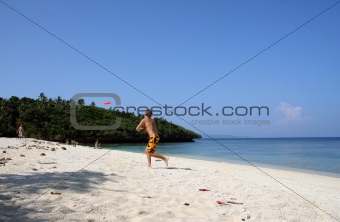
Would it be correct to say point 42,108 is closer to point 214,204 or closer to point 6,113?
point 6,113

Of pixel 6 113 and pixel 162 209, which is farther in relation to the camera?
pixel 6 113

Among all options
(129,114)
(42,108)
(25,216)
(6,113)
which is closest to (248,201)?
(25,216)

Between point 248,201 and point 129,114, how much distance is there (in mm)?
76511

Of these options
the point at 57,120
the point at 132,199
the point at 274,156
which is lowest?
the point at 132,199

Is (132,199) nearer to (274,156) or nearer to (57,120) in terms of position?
(274,156)

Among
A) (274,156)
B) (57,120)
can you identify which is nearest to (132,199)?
(274,156)

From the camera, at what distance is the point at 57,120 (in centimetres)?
5625

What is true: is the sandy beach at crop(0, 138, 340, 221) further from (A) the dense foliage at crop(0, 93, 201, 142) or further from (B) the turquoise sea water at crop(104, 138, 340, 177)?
(A) the dense foliage at crop(0, 93, 201, 142)

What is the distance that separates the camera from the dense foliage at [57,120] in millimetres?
50000

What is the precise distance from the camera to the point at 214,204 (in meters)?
5.31

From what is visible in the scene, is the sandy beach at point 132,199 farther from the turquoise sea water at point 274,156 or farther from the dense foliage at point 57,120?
the dense foliage at point 57,120

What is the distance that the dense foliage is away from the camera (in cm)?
5000

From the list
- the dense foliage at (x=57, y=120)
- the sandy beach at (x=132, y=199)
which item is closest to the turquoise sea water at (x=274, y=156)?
the sandy beach at (x=132, y=199)

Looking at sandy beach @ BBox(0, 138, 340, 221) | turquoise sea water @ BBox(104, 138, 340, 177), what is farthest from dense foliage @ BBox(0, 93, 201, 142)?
sandy beach @ BBox(0, 138, 340, 221)
